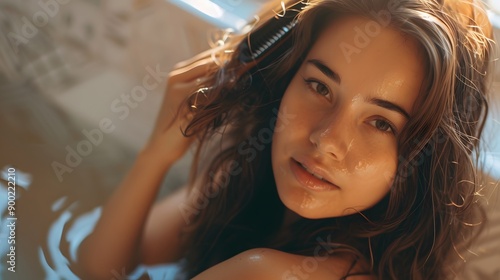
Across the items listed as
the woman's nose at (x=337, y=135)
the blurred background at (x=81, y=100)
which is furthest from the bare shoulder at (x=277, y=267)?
the blurred background at (x=81, y=100)

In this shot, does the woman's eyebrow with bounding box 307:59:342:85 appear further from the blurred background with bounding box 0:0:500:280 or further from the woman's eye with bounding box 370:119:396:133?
the blurred background with bounding box 0:0:500:280

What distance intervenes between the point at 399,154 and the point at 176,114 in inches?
14.9

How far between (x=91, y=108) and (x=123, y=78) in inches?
4.0

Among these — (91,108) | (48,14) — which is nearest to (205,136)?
(91,108)

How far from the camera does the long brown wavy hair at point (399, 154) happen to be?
71cm

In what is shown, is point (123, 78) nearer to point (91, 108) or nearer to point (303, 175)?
point (91, 108)

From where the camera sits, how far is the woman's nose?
718mm

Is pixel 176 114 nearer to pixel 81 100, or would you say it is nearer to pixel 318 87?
pixel 318 87

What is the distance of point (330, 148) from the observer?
721mm

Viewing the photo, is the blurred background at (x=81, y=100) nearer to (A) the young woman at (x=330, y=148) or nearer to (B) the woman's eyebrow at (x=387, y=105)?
(A) the young woman at (x=330, y=148)

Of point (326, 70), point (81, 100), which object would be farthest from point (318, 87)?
point (81, 100)

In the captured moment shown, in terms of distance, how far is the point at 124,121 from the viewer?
129cm

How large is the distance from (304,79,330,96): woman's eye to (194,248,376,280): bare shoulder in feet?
0.69

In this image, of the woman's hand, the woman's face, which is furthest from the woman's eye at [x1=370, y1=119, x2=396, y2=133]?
the woman's hand
